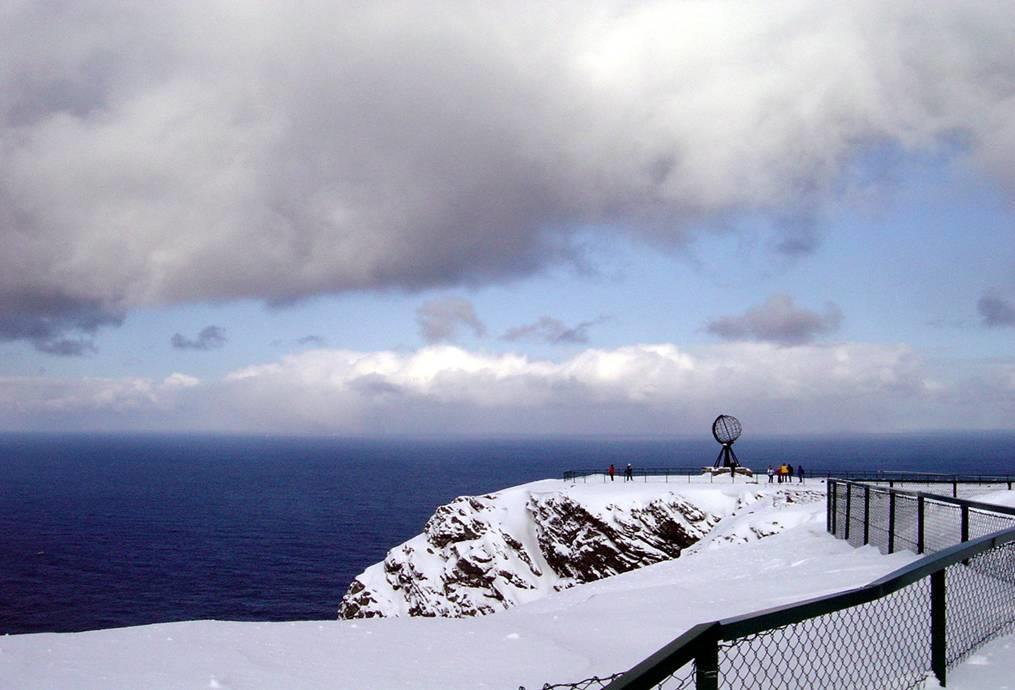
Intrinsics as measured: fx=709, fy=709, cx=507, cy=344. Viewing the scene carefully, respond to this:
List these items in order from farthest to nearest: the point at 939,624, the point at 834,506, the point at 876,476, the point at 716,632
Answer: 1. the point at 876,476
2. the point at 834,506
3. the point at 939,624
4. the point at 716,632

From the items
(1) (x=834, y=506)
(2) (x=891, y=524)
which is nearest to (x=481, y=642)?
(2) (x=891, y=524)

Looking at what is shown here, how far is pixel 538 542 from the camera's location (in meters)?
48.7

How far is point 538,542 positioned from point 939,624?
4420cm

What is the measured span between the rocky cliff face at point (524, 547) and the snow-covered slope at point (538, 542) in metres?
0.07

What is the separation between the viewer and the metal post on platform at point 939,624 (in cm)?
598

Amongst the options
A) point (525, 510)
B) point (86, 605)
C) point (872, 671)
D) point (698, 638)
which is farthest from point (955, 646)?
point (86, 605)

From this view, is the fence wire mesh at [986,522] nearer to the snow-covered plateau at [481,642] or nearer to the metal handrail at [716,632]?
the snow-covered plateau at [481,642]

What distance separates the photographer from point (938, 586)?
6.01m

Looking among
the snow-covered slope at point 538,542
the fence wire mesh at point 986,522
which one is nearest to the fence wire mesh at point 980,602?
the fence wire mesh at point 986,522

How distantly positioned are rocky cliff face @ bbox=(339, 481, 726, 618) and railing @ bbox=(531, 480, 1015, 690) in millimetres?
26486

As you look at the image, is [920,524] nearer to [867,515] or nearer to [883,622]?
[867,515]

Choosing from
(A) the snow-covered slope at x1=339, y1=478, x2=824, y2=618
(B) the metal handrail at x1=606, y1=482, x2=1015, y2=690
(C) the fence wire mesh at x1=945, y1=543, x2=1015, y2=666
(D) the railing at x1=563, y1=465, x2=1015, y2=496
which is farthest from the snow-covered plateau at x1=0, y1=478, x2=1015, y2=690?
(D) the railing at x1=563, y1=465, x2=1015, y2=496

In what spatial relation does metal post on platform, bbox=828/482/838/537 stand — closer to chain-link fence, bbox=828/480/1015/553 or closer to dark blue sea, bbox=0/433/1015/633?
chain-link fence, bbox=828/480/1015/553

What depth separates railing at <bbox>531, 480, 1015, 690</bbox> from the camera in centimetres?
359
